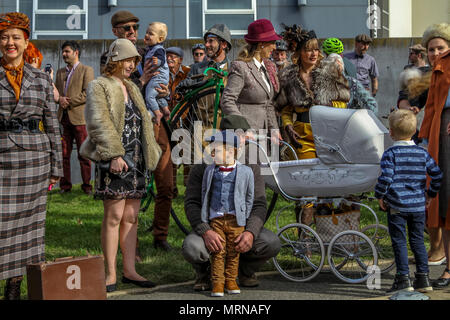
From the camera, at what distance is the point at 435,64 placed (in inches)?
257

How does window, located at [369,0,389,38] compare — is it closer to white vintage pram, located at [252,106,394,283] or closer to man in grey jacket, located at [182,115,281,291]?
white vintage pram, located at [252,106,394,283]

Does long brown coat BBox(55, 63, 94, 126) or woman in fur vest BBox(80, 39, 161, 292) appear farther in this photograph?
long brown coat BBox(55, 63, 94, 126)

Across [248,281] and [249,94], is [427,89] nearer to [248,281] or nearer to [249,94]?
[249,94]

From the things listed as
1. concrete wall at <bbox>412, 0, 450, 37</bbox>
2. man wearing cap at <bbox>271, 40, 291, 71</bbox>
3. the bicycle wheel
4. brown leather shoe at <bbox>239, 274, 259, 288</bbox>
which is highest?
concrete wall at <bbox>412, 0, 450, 37</bbox>

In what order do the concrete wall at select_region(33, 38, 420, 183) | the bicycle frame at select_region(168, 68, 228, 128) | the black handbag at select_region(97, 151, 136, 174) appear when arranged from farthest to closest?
1. the concrete wall at select_region(33, 38, 420, 183)
2. the bicycle frame at select_region(168, 68, 228, 128)
3. the black handbag at select_region(97, 151, 136, 174)

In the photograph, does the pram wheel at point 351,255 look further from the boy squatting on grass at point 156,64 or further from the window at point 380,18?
the window at point 380,18

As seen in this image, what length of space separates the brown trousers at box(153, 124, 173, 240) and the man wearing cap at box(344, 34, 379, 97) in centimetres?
521

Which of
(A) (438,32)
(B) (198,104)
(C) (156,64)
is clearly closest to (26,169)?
(C) (156,64)

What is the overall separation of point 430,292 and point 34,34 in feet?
41.9

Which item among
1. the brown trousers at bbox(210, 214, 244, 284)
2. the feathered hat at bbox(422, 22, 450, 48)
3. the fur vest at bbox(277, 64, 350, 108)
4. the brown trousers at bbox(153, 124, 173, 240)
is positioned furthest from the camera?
the brown trousers at bbox(153, 124, 173, 240)

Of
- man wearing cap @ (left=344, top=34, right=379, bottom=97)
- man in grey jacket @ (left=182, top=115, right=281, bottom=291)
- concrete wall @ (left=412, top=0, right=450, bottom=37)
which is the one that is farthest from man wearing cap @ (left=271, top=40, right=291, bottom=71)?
concrete wall @ (left=412, top=0, right=450, bottom=37)

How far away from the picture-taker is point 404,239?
588cm

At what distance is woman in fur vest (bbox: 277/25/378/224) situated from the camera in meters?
7.12
